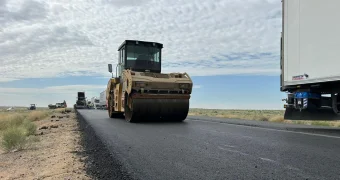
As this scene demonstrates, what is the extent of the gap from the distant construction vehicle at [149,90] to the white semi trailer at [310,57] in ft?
14.0

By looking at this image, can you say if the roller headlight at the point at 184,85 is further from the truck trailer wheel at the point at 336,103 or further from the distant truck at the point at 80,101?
the distant truck at the point at 80,101

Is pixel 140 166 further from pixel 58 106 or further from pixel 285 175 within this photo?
pixel 58 106

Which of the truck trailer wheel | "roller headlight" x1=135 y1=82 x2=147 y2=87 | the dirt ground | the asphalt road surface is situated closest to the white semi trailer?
the truck trailer wheel

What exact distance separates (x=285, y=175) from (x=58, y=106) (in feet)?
268

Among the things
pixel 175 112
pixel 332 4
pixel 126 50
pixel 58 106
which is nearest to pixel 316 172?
pixel 332 4

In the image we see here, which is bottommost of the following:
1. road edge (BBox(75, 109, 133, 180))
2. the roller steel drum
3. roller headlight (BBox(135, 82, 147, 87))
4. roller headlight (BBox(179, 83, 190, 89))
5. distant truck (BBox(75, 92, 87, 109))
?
distant truck (BBox(75, 92, 87, 109))

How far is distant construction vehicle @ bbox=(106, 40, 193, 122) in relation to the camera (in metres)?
14.2

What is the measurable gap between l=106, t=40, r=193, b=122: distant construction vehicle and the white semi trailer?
4.26 meters

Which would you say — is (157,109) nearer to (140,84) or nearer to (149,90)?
(149,90)

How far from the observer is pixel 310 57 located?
11039mm

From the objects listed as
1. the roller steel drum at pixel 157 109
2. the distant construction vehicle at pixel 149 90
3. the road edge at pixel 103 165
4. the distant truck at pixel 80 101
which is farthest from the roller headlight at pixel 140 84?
the distant truck at pixel 80 101

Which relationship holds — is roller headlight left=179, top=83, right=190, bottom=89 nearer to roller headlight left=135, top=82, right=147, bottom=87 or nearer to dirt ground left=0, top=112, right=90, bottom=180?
A: roller headlight left=135, top=82, right=147, bottom=87

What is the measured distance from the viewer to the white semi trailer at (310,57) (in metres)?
10.1

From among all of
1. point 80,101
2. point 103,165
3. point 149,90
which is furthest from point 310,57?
point 80,101
